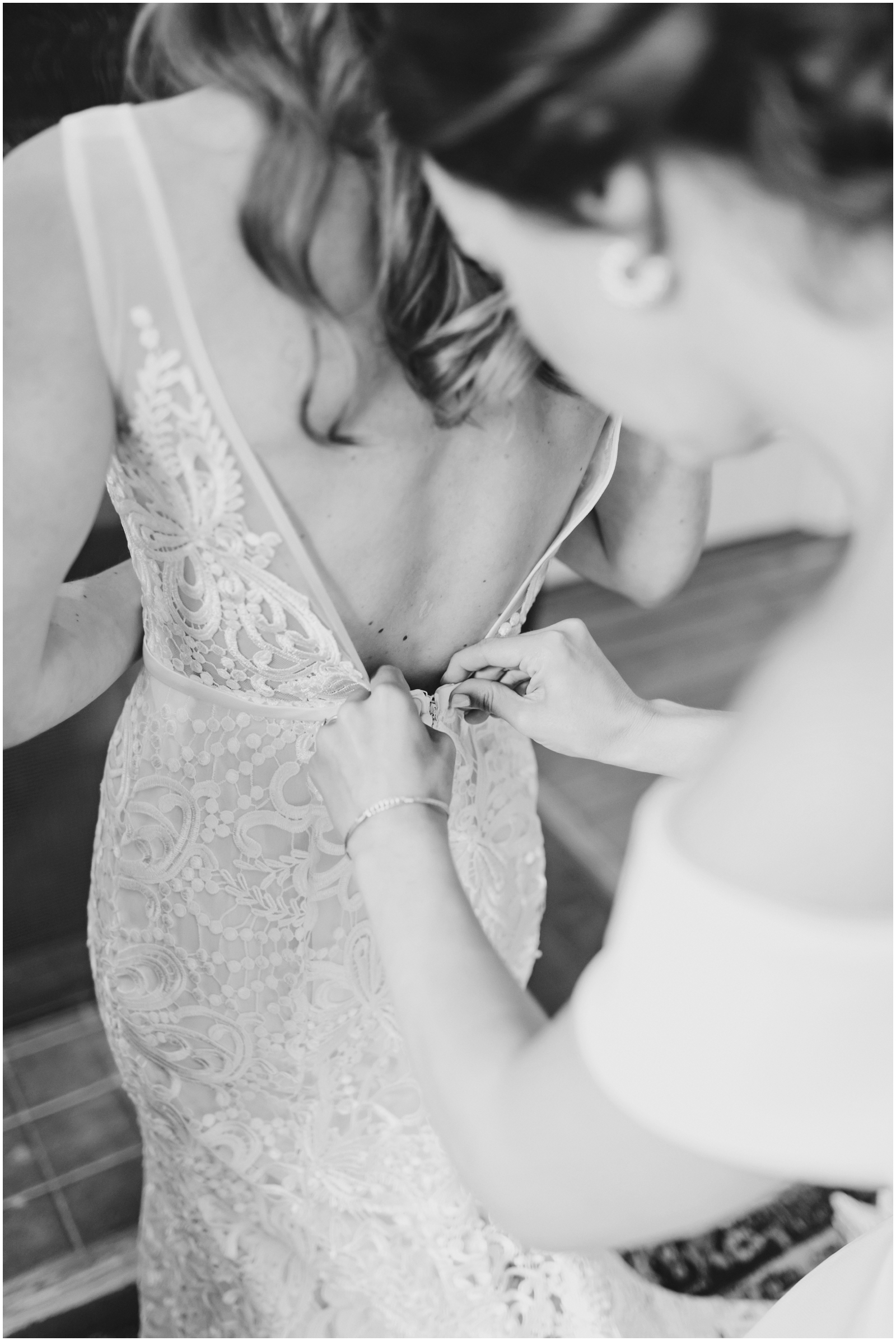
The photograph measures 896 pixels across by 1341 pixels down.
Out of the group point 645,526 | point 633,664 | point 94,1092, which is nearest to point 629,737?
point 645,526

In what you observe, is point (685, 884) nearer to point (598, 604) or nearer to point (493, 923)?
point (493, 923)

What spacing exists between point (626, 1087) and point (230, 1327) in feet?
3.53

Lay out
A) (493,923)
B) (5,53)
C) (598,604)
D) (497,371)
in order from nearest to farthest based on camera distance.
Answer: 1. (497,371)
2. (493,923)
3. (5,53)
4. (598,604)

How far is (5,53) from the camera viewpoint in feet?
4.88

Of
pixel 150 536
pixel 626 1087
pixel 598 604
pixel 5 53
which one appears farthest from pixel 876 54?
pixel 598 604

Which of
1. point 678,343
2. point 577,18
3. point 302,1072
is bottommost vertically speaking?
point 302,1072

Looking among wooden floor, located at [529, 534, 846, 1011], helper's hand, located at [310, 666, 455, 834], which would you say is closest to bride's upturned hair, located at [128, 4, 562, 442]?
helper's hand, located at [310, 666, 455, 834]

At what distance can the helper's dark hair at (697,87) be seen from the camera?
18.7 inches

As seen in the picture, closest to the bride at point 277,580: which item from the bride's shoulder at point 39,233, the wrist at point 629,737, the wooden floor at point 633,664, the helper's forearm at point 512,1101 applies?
the bride's shoulder at point 39,233

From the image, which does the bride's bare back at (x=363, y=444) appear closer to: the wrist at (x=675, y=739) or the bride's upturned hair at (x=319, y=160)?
the bride's upturned hair at (x=319, y=160)

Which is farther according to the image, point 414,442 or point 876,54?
point 414,442

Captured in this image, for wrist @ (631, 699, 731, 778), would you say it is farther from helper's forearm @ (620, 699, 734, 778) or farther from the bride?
the bride

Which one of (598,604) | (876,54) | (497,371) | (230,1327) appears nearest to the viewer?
(876,54)

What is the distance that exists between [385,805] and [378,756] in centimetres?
5
